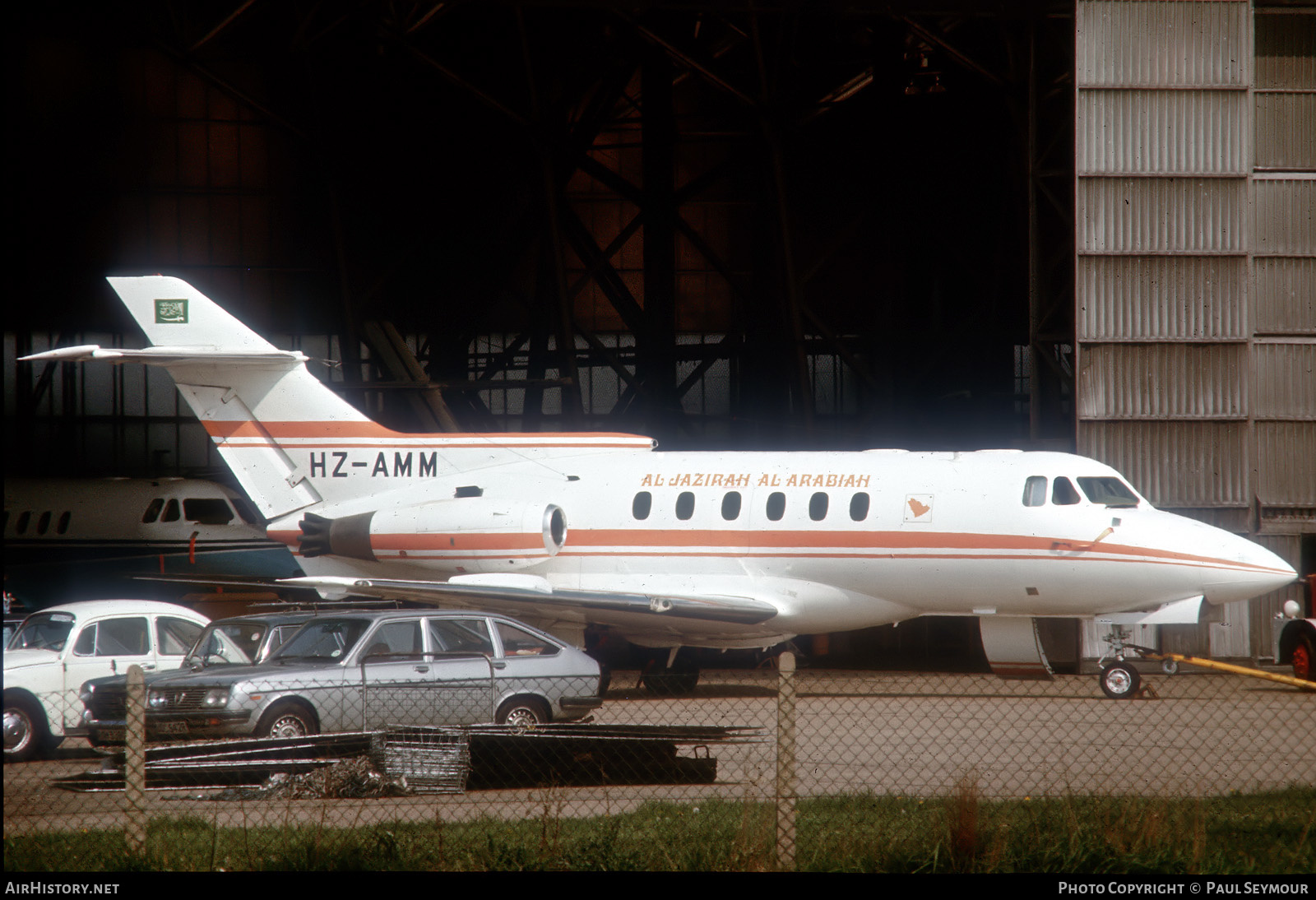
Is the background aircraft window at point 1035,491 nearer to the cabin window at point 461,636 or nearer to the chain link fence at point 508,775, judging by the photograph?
the chain link fence at point 508,775

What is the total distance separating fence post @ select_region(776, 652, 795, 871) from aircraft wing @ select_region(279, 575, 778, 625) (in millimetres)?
10535

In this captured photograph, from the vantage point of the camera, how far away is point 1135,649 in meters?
18.2

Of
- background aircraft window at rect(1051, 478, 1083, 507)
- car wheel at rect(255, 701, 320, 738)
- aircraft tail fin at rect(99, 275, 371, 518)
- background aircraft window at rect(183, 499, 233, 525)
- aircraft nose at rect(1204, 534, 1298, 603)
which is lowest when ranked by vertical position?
car wheel at rect(255, 701, 320, 738)

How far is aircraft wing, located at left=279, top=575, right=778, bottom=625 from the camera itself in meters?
17.3

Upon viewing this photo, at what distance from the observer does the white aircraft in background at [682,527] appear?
16.9m

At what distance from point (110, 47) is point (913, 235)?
22429mm

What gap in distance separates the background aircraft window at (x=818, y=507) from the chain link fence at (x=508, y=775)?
11.2ft

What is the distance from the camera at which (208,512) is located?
26.7 meters

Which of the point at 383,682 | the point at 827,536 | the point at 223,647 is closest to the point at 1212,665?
the point at 827,536

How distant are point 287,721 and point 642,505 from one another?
26.9 feet

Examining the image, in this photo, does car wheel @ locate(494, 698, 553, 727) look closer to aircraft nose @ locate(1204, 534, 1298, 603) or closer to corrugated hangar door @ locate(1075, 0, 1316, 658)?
aircraft nose @ locate(1204, 534, 1298, 603)

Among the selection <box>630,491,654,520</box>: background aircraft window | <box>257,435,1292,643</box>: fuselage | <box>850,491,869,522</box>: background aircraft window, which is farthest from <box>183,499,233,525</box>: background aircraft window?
<box>850,491,869,522</box>: background aircraft window

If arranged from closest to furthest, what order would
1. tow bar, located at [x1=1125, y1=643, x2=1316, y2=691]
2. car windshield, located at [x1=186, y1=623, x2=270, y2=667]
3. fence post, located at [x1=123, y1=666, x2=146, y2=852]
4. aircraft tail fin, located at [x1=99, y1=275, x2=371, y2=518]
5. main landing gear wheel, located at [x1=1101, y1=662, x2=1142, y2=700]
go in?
fence post, located at [x1=123, y1=666, x2=146, y2=852] < car windshield, located at [x1=186, y1=623, x2=270, y2=667] < tow bar, located at [x1=1125, y1=643, x2=1316, y2=691] < main landing gear wheel, located at [x1=1101, y1=662, x2=1142, y2=700] < aircraft tail fin, located at [x1=99, y1=275, x2=371, y2=518]

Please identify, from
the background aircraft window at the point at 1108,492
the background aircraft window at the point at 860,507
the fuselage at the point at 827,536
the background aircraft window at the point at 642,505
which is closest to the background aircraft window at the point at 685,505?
the fuselage at the point at 827,536
